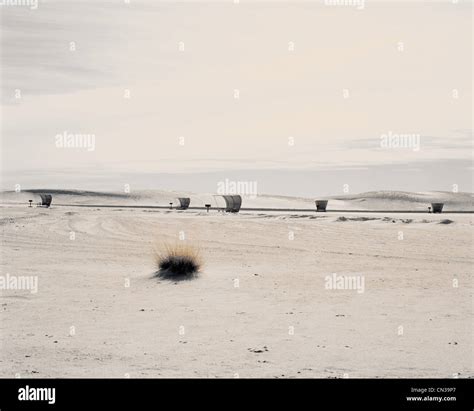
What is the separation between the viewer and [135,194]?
374 ft

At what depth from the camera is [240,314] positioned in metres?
8.92

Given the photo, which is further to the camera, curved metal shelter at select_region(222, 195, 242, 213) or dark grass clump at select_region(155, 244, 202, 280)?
curved metal shelter at select_region(222, 195, 242, 213)

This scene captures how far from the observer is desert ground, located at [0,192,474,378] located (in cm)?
646

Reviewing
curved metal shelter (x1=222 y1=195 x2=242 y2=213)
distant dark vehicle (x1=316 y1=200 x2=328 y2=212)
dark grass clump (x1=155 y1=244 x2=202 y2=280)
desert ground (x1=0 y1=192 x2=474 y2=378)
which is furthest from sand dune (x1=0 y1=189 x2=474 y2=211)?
dark grass clump (x1=155 y1=244 x2=202 y2=280)

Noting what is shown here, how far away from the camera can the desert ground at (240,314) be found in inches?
255

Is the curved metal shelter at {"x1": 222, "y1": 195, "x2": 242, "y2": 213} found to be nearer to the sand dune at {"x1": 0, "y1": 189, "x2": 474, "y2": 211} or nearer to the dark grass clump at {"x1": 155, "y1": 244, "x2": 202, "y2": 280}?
the dark grass clump at {"x1": 155, "y1": 244, "x2": 202, "y2": 280}

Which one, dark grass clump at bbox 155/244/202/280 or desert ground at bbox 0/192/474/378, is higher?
dark grass clump at bbox 155/244/202/280

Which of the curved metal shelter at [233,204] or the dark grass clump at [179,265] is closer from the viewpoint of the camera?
the dark grass clump at [179,265]
